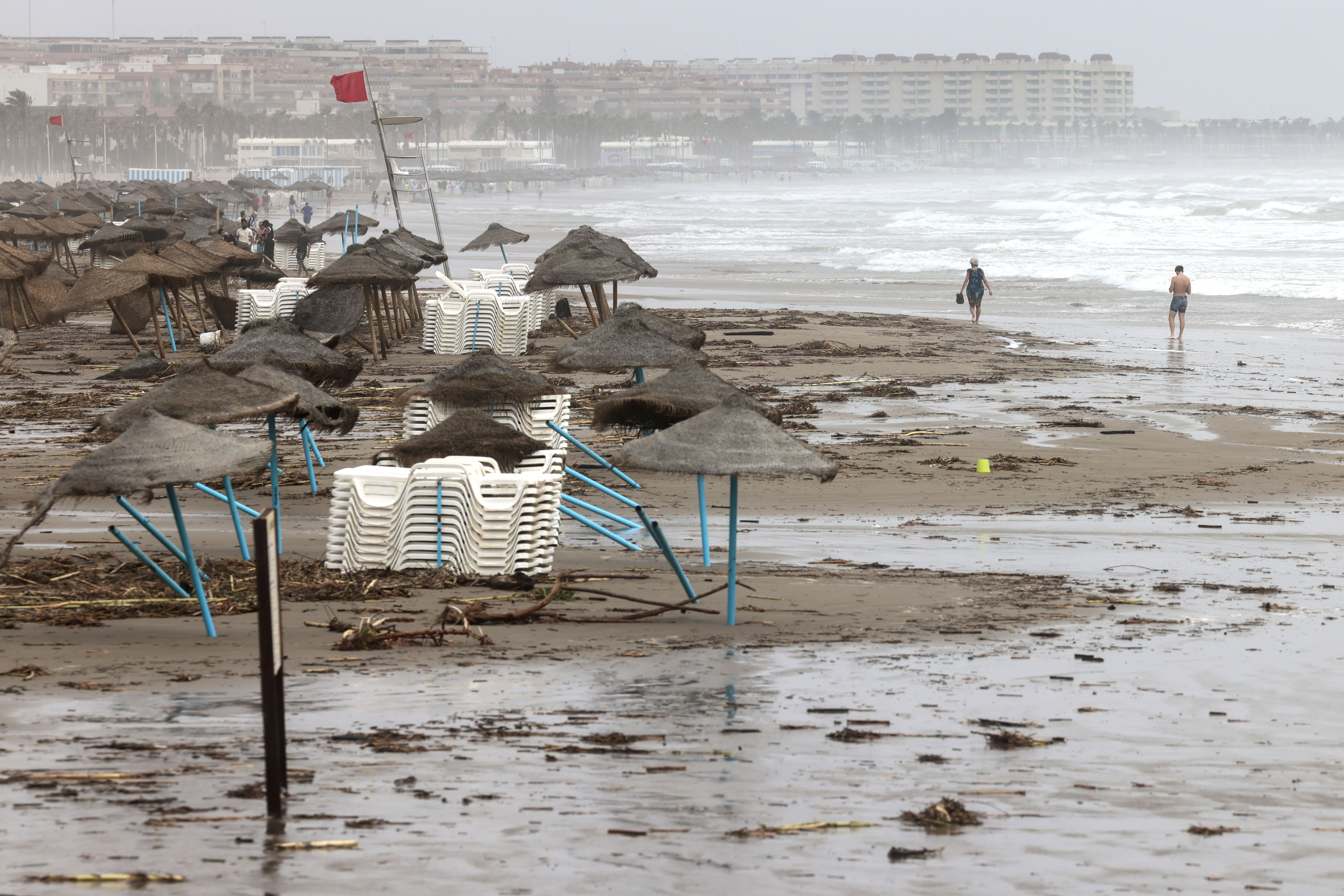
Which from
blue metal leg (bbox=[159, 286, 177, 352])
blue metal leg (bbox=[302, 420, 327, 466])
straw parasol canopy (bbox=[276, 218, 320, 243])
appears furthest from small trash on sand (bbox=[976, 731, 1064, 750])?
straw parasol canopy (bbox=[276, 218, 320, 243])

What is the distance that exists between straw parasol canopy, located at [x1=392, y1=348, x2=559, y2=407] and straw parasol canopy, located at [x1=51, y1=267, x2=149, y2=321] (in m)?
10.8

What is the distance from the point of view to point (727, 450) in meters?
8.62

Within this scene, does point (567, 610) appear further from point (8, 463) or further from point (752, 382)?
point (752, 382)

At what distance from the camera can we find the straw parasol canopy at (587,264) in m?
23.6

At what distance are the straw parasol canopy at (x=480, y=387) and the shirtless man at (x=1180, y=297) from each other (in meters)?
17.4

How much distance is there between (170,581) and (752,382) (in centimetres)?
1293

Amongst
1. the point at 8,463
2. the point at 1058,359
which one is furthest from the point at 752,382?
the point at 8,463

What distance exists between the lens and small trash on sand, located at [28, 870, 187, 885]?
4.92 m

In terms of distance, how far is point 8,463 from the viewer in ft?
47.6

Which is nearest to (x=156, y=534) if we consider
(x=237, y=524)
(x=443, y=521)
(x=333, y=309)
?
(x=237, y=524)

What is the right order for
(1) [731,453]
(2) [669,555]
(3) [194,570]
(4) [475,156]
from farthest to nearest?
(4) [475,156]
(2) [669,555]
(1) [731,453]
(3) [194,570]

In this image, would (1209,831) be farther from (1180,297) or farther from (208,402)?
(1180,297)

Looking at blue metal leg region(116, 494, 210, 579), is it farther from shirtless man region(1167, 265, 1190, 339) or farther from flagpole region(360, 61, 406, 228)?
shirtless man region(1167, 265, 1190, 339)

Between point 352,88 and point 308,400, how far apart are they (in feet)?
80.6
